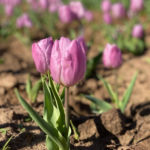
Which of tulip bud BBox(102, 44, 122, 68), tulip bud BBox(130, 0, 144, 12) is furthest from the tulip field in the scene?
tulip bud BBox(130, 0, 144, 12)

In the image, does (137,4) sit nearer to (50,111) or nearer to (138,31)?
(138,31)

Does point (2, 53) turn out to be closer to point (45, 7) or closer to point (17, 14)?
point (45, 7)

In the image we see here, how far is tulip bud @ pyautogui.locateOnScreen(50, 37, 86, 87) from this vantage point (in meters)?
1.26

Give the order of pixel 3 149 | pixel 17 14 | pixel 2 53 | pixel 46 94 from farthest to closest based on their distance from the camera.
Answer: pixel 17 14
pixel 2 53
pixel 3 149
pixel 46 94

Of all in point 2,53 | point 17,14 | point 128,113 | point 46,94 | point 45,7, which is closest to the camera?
point 46,94

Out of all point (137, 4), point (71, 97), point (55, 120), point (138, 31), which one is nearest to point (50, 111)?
point (55, 120)

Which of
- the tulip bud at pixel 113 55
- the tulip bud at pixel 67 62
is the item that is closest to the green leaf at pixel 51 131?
the tulip bud at pixel 67 62

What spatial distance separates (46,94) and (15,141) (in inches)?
18.4

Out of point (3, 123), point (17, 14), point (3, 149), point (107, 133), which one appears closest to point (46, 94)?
point (3, 149)

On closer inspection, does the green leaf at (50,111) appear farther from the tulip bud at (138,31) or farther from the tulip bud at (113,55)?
the tulip bud at (138,31)

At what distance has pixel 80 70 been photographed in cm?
129

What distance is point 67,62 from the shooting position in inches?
49.7

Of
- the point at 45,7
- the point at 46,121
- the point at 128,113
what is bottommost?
the point at 128,113

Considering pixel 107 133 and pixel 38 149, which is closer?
pixel 38 149
